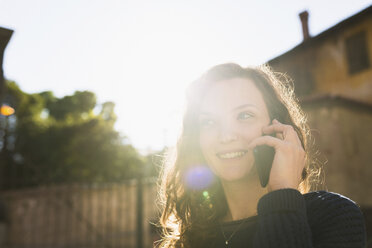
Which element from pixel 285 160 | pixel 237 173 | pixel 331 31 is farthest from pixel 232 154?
pixel 331 31

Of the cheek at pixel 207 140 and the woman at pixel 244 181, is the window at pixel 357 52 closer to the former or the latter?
the woman at pixel 244 181

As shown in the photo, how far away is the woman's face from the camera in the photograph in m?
1.80

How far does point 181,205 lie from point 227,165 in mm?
680

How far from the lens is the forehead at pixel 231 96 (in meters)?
1.92

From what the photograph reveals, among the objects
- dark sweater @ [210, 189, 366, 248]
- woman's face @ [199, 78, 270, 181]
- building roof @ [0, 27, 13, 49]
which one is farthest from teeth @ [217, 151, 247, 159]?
building roof @ [0, 27, 13, 49]

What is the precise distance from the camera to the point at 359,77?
49.7ft

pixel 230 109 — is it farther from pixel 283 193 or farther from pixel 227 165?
pixel 283 193

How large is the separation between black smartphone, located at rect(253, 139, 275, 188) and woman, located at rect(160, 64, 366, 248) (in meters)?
0.03

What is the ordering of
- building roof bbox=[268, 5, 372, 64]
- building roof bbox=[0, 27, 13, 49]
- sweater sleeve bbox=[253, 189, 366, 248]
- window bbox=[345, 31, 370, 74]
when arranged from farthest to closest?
1. window bbox=[345, 31, 370, 74]
2. building roof bbox=[268, 5, 372, 64]
3. sweater sleeve bbox=[253, 189, 366, 248]
4. building roof bbox=[0, 27, 13, 49]

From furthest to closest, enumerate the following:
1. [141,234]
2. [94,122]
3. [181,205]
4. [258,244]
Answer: [94,122]
[141,234]
[181,205]
[258,244]

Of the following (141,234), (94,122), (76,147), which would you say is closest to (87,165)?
(76,147)

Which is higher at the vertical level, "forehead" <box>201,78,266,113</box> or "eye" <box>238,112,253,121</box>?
"forehead" <box>201,78,266,113</box>

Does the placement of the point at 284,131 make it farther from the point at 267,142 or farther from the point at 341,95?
the point at 341,95

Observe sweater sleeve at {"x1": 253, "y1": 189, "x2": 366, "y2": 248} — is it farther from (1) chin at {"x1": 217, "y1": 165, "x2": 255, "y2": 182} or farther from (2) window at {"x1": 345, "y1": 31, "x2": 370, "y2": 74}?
(2) window at {"x1": 345, "y1": 31, "x2": 370, "y2": 74}
